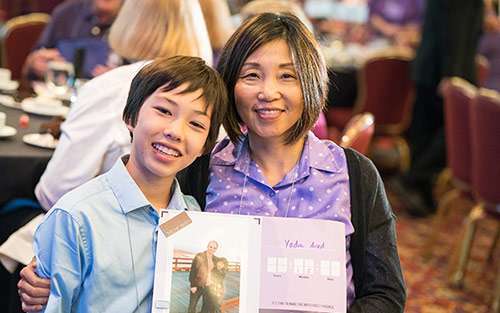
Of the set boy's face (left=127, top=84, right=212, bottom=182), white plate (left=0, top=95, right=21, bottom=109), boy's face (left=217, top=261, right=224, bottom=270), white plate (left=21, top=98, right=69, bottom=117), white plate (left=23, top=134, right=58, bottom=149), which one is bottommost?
white plate (left=0, top=95, right=21, bottom=109)

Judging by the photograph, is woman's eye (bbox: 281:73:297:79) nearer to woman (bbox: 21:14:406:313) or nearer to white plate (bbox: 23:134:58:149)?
woman (bbox: 21:14:406:313)

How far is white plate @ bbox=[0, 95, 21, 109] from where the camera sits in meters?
3.47

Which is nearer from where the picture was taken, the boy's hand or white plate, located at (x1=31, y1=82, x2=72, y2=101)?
the boy's hand

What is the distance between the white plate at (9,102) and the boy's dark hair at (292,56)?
71.6 inches

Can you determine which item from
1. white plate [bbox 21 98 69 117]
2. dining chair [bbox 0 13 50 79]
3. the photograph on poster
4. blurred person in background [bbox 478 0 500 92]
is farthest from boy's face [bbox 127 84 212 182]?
blurred person in background [bbox 478 0 500 92]

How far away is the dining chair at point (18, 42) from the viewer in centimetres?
482

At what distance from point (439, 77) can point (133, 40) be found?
352 centimetres

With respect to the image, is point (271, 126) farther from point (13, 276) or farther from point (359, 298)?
point (13, 276)

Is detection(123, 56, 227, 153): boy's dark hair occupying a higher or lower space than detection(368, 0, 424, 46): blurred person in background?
higher

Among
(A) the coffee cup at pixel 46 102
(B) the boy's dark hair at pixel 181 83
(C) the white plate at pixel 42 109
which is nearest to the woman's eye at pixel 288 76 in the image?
(B) the boy's dark hair at pixel 181 83

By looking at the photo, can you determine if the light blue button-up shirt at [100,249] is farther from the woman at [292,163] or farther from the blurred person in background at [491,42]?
the blurred person in background at [491,42]

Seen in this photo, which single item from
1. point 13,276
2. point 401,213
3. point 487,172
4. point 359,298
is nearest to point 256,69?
point 359,298

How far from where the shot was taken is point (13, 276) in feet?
8.29

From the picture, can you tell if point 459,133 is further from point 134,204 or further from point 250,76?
point 134,204
